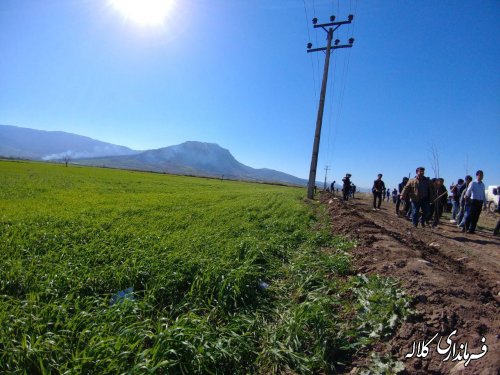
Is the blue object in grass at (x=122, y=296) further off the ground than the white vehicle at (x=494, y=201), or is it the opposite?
the white vehicle at (x=494, y=201)

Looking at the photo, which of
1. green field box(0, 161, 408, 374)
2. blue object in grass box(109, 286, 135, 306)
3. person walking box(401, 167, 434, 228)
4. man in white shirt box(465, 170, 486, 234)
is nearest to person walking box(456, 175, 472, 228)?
man in white shirt box(465, 170, 486, 234)

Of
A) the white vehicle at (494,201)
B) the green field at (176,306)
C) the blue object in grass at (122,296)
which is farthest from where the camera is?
the white vehicle at (494,201)

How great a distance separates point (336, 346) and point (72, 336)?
8.67 ft

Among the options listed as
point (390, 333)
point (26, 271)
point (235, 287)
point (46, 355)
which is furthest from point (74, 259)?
point (390, 333)

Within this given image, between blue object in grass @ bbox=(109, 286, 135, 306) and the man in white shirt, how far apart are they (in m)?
12.5

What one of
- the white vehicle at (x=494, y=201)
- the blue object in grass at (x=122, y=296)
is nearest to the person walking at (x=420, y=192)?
the white vehicle at (x=494, y=201)

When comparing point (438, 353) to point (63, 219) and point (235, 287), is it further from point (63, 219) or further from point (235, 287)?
point (63, 219)

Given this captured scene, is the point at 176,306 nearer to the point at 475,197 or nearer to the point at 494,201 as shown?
the point at 475,197

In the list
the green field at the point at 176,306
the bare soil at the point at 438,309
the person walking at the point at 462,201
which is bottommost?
the green field at the point at 176,306

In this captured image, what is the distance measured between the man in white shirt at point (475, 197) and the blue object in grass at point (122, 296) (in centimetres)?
1246

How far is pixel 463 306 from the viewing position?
293 cm

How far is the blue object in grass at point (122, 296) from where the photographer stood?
320cm

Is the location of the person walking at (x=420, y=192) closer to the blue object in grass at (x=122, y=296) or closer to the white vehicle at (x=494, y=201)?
the white vehicle at (x=494, y=201)

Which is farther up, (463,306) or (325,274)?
(463,306)
